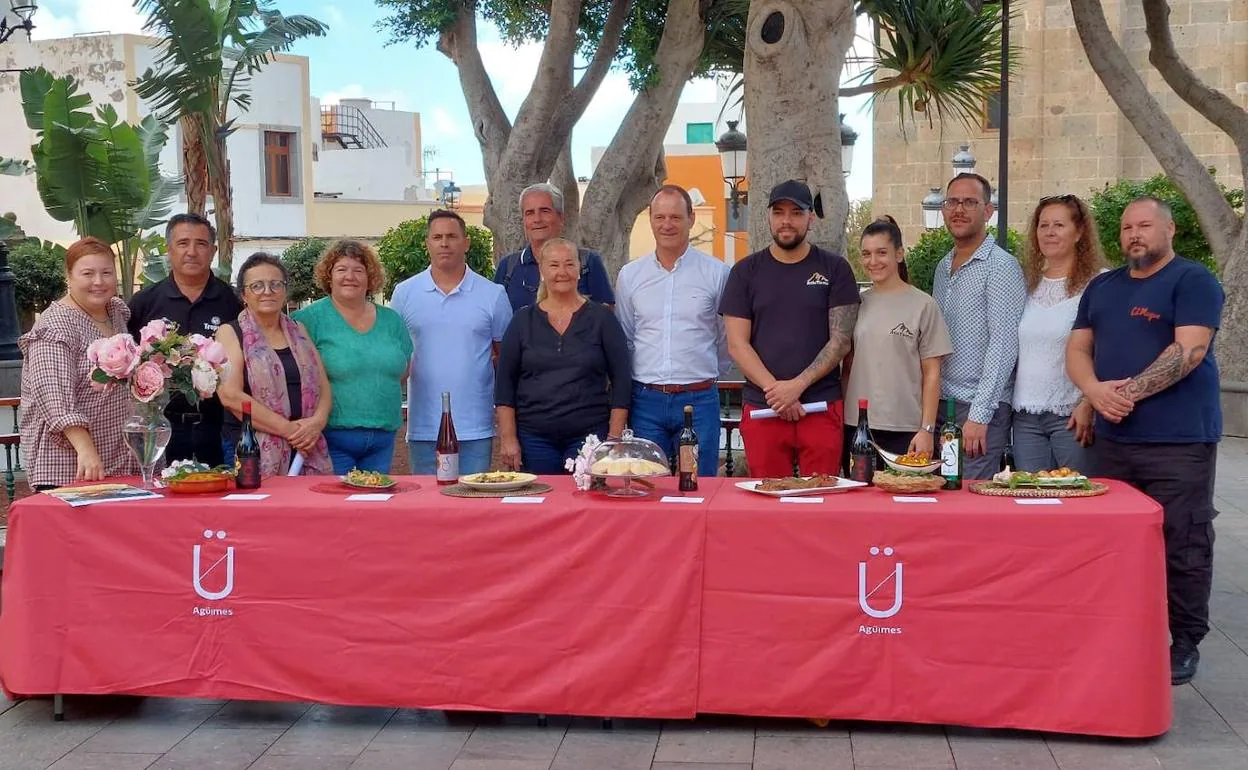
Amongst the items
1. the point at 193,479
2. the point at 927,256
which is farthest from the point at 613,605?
the point at 927,256

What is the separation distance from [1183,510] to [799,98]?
3486 millimetres

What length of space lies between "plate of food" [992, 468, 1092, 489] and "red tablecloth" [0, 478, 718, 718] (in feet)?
3.72

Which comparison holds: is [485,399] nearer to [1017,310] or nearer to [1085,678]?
[1017,310]

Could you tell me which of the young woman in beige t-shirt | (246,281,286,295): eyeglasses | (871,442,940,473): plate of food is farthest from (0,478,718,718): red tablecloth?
the young woman in beige t-shirt

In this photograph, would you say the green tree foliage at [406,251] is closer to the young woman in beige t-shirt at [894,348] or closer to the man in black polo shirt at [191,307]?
the man in black polo shirt at [191,307]

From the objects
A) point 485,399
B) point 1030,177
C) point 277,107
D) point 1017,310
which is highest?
point 277,107

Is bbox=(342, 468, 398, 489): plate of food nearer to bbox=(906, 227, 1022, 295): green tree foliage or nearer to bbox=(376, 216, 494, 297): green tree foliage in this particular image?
bbox=(906, 227, 1022, 295): green tree foliage

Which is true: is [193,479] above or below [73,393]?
below

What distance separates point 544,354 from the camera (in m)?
5.75

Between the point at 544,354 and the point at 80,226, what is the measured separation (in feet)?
25.8

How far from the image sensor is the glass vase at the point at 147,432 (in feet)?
17.0

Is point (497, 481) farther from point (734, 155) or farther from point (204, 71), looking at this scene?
point (734, 155)

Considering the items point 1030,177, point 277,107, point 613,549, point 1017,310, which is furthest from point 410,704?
point 277,107

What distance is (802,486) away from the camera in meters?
4.91
